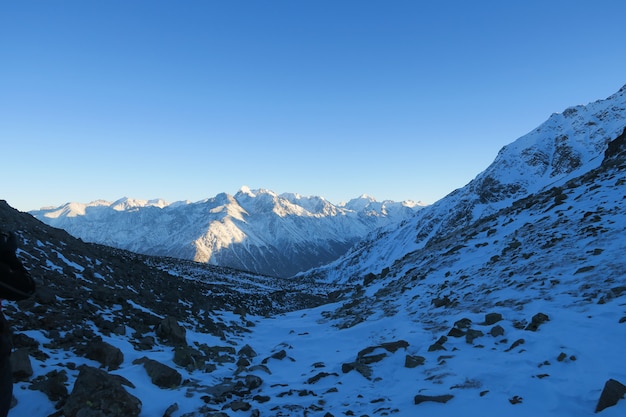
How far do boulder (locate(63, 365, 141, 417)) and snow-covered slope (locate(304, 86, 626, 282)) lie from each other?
11552 cm

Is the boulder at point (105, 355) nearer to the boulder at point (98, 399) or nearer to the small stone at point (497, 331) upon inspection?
the boulder at point (98, 399)

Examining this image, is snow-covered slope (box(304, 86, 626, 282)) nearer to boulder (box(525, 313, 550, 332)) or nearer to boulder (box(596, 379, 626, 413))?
boulder (box(525, 313, 550, 332))

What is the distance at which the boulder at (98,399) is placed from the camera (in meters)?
7.02

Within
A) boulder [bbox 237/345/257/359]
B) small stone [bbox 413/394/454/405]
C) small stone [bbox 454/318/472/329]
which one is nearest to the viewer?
small stone [bbox 413/394/454/405]

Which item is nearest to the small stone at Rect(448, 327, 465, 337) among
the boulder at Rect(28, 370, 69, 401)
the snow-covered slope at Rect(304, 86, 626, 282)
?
the boulder at Rect(28, 370, 69, 401)

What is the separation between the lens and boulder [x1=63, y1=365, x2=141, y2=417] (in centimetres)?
702

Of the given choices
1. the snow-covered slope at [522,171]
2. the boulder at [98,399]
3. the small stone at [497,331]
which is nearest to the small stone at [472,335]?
the small stone at [497,331]

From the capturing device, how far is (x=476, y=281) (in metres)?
17.5

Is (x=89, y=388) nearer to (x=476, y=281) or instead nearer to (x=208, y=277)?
(x=476, y=281)

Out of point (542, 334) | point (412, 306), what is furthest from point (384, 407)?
point (412, 306)

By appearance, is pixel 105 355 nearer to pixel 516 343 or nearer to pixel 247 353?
pixel 247 353

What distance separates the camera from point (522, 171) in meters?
147

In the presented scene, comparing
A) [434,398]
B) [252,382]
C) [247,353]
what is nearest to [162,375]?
[252,382]

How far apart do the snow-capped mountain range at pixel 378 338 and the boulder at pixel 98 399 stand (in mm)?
24
